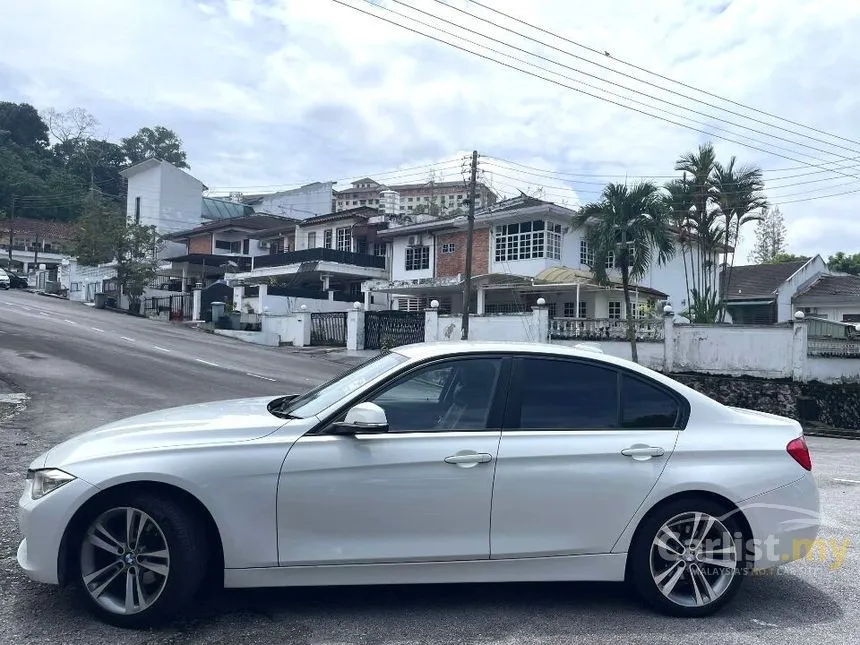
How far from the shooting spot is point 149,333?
1075 inches

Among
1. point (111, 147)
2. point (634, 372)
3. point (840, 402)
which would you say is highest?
point (111, 147)

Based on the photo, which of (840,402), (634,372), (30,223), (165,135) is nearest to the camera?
(634,372)

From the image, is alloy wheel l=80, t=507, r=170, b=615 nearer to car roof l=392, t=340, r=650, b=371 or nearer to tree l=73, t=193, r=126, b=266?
car roof l=392, t=340, r=650, b=371

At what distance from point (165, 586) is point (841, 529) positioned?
5.27 m

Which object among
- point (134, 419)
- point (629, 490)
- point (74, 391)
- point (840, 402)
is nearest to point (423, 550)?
point (629, 490)

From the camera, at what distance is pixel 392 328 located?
27.3m

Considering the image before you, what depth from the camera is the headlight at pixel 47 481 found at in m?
3.58

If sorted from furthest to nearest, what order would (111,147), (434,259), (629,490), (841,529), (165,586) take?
1. (111,147)
2. (434,259)
3. (841,529)
4. (629,490)
5. (165,586)

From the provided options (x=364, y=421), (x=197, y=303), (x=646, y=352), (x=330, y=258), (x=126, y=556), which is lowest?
(x=126, y=556)

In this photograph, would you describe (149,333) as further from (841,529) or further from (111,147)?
(111,147)

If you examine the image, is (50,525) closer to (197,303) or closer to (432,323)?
(432,323)

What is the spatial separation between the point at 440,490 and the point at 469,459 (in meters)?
0.23

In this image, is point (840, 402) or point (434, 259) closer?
point (840, 402)

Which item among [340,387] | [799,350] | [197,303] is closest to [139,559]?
[340,387]
